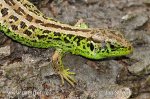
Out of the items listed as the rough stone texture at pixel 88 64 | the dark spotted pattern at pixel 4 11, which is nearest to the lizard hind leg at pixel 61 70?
the rough stone texture at pixel 88 64

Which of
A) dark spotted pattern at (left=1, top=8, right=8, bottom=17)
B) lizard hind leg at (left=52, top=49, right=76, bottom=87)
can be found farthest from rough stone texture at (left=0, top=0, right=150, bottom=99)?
dark spotted pattern at (left=1, top=8, right=8, bottom=17)

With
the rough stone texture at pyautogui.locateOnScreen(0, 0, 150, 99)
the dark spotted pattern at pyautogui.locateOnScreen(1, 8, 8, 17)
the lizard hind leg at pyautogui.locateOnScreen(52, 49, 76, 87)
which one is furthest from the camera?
the dark spotted pattern at pyautogui.locateOnScreen(1, 8, 8, 17)

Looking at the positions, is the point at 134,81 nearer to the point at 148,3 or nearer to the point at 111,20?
the point at 111,20

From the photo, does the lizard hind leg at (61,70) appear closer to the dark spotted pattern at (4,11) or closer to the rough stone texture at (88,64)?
the rough stone texture at (88,64)

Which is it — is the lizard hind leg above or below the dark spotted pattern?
below

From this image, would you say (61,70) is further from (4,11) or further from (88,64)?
(4,11)

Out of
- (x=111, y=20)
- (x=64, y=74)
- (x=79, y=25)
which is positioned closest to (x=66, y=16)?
(x=79, y=25)

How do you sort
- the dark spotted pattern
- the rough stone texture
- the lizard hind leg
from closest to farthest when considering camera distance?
the rough stone texture → the lizard hind leg → the dark spotted pattern

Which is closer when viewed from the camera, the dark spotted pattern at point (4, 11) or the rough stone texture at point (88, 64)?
the rough stone texture at point (88, 64)

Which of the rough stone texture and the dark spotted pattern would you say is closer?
the rough stone texture

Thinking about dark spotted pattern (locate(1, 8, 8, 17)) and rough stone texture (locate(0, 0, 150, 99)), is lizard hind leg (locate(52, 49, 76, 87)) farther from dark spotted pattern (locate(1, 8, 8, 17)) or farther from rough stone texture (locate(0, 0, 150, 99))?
dark spotted pattern (locate(1, 8, 8, 17))

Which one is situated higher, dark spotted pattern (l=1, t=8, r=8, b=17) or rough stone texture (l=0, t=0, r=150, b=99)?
dark spotted pattern (l=1, t=8, r=8, b=17)
